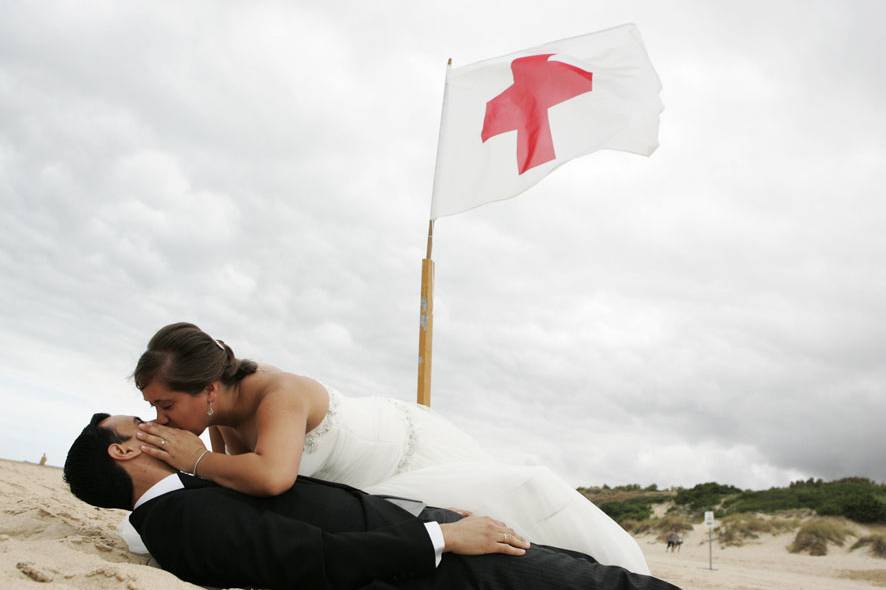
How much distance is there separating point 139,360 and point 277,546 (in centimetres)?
116

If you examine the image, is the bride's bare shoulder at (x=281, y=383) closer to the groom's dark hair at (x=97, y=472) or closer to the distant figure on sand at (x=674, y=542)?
the groom's dark hair at (x=97, y=472)

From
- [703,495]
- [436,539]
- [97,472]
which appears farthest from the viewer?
[703,495]

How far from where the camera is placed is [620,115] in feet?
24.5

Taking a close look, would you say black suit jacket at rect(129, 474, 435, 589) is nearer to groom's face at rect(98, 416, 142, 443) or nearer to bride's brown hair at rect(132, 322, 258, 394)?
groom's face at rect(98, 416, 142, 443)

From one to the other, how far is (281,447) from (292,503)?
25 centimetres

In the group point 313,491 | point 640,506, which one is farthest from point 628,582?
point 640,506

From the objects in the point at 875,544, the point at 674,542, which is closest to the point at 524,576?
the point at 875,544

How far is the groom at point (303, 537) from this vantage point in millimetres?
2318

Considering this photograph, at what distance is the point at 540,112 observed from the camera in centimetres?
733

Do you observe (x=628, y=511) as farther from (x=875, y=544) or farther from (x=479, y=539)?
(x=479, y=539)

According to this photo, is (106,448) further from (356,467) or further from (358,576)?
(356,467)

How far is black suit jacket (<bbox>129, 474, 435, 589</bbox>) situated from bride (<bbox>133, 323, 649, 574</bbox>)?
0.24 metres

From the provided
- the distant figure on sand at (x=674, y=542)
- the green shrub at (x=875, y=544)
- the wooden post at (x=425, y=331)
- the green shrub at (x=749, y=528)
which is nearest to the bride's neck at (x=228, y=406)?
the wooden post at (x=425, y=331)

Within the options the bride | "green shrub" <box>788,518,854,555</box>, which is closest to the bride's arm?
the bride
